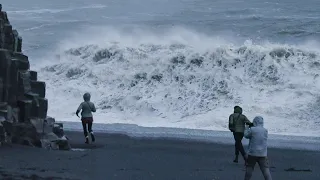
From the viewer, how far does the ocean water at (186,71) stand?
81.7 feet

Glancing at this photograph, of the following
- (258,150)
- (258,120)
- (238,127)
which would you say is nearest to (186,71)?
(238,127)

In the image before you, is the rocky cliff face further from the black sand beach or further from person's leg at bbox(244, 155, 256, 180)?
person's leg at bbox(244, 155, 256, 180)

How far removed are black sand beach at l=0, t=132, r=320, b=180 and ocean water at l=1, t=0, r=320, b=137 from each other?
575 centimetres

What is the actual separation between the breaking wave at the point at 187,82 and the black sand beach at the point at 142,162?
232 inches

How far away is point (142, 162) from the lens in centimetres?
1420

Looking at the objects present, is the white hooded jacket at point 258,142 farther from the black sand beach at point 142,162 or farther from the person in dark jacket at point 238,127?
the person in dark jacket at point 238,127

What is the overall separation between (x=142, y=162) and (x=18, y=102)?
2.73 meters

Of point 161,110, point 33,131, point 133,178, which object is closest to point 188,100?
point 161,110

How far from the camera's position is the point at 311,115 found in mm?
23969

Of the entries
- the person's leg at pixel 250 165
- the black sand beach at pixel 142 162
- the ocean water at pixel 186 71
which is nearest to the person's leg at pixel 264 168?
the person's leg at pixel 250 165

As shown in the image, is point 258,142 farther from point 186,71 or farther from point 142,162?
point 186,71

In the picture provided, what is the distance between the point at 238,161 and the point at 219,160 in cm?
40

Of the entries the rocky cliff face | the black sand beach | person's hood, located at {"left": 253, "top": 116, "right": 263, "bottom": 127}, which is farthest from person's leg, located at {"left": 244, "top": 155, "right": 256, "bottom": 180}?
the rocky cliff face

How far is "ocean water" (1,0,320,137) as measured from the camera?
24.9 metres
